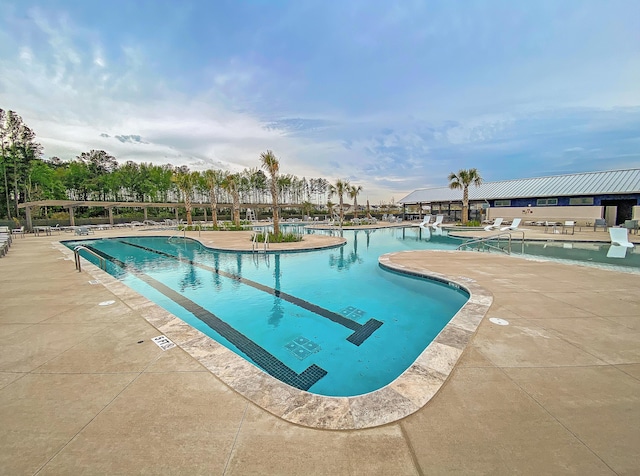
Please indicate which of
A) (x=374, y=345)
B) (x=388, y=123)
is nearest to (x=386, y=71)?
(x=388, y=123)

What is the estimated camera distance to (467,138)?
23516mm

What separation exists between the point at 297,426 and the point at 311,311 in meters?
3.16

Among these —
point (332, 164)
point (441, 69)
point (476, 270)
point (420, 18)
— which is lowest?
point (476, 270)

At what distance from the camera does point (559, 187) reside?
22.1m

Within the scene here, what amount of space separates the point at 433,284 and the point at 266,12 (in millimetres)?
12629

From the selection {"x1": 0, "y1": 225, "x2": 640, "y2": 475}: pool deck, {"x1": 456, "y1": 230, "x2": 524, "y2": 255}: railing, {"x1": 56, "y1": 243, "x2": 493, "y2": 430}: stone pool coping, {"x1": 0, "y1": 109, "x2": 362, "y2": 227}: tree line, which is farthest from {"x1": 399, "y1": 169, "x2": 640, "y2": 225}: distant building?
{"x1": 56, "y1": 243, "x2": 493, "y2": 430}: stone pool coping

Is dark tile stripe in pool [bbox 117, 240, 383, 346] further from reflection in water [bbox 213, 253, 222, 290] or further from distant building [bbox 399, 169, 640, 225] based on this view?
distant building [bbox 399, 169, 640, 225]

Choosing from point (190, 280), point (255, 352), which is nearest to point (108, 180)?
point (190, 280)

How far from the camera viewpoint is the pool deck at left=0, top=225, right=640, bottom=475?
1378 mm

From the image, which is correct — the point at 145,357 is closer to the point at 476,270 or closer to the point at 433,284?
the point at 433,284

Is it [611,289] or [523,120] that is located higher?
[523,120]

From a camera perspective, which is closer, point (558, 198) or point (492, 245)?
point (492, 245)

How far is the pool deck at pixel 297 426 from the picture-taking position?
4.52 feet

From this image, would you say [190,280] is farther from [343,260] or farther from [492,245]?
[492,245]
